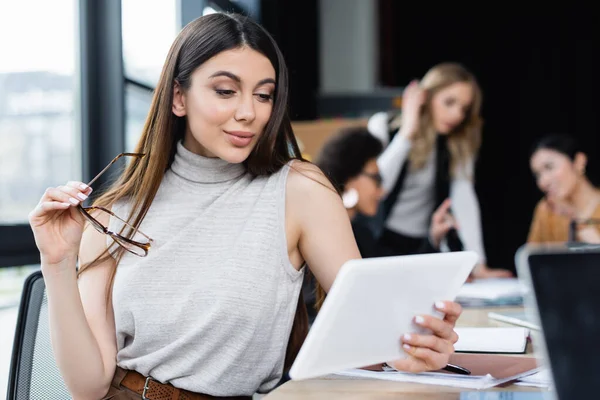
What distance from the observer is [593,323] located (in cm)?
69

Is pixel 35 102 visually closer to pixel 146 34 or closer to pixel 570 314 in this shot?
pixel 146 34

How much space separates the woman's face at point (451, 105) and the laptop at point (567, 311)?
265 centimetres

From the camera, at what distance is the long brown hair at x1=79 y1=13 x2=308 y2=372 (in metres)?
1.29

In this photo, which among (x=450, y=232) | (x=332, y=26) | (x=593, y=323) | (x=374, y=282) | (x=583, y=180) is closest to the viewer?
(x=593, y=323)

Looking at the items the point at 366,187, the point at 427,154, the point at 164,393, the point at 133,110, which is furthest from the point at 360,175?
the point at 164,393

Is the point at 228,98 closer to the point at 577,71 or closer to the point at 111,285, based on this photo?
the point at 111,285

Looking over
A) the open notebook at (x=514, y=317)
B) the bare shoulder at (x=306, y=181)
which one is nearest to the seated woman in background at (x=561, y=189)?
the open notebook at (x=514, y=317)

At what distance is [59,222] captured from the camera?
1188mm

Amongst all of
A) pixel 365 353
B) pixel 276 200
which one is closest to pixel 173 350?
pixel 276 200

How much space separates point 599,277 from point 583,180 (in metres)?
3.21

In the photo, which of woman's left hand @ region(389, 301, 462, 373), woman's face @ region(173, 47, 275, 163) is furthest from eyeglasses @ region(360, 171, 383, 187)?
woman's left hand @ region(389, 301, 462, 373)

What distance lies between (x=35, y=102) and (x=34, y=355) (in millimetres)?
1196

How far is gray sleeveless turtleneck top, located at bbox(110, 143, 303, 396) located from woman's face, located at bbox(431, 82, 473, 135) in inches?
82.4

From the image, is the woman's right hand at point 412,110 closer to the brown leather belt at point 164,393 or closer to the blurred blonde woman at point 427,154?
the blurred blonde woman at point 427,154
